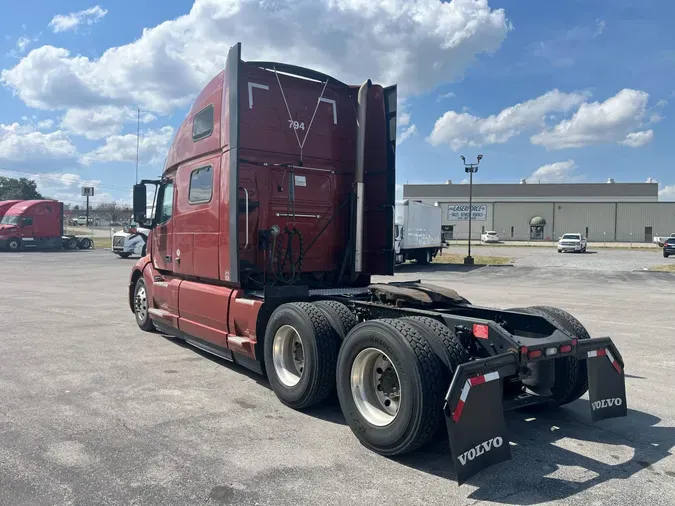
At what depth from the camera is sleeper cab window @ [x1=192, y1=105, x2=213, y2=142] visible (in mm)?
6923

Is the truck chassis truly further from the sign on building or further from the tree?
the tree

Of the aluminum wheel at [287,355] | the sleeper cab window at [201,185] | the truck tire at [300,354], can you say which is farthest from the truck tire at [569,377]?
the sleeper cab window at [201,185]

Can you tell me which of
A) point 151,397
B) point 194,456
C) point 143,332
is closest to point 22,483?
point 194,456

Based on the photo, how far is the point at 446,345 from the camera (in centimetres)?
409

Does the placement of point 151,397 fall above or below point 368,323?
below

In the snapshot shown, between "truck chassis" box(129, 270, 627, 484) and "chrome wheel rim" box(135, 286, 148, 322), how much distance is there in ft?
12.2

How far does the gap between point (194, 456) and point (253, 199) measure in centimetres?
325

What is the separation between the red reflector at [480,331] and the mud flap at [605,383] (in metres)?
0.92

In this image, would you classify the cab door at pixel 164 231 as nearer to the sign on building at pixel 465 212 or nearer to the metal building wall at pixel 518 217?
the sign on building at pixel 465 212

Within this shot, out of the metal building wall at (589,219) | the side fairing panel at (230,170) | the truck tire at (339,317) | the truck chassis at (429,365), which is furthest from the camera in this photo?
the metal building wall at (589,219)

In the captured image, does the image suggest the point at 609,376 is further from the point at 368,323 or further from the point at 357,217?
the point at 357,217

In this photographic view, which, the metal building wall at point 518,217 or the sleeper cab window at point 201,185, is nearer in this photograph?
the sleeper cab window at point 201,185

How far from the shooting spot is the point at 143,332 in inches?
359

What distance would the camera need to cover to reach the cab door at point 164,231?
26.8 ft
